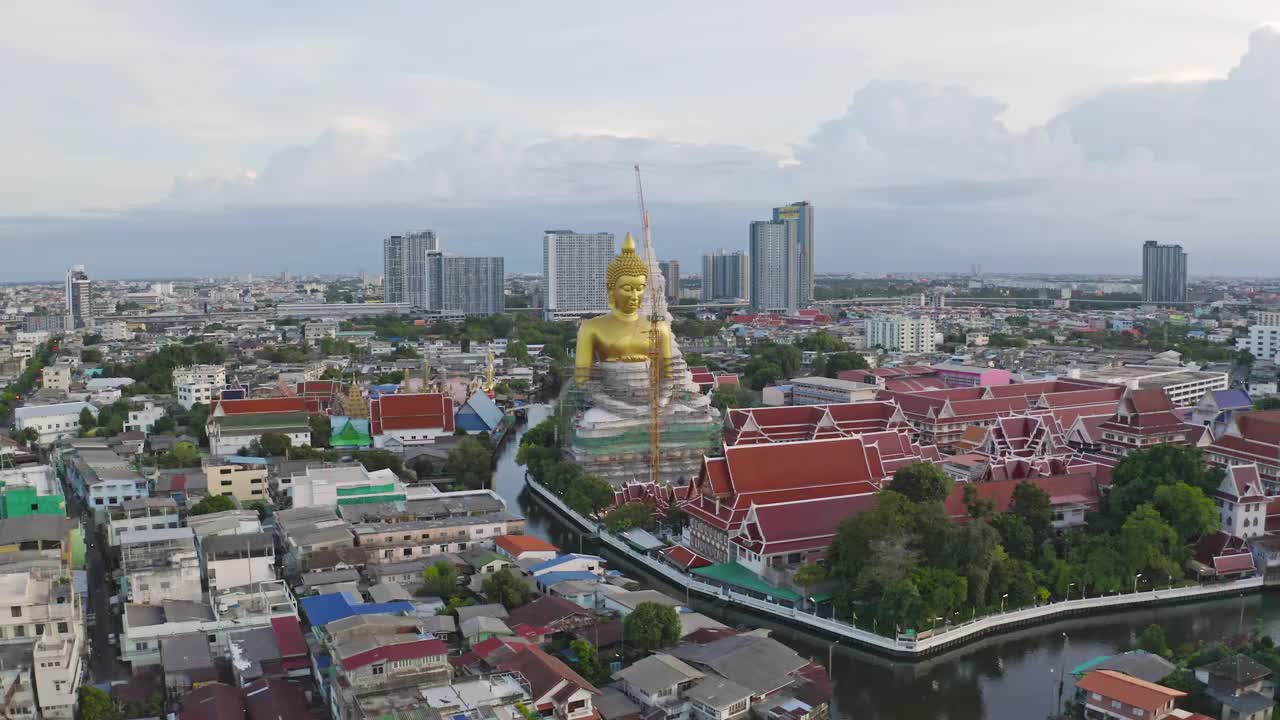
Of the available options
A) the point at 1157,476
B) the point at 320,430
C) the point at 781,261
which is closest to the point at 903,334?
the point at 781,261

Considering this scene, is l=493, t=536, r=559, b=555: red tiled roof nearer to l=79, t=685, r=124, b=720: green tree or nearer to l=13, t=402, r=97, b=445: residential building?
l=79, t=685, r=124, b=720: green tree

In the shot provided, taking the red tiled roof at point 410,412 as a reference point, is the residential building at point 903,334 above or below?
above

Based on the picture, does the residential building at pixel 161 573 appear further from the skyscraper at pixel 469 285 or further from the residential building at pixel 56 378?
the skyscraper at pixel 469 285

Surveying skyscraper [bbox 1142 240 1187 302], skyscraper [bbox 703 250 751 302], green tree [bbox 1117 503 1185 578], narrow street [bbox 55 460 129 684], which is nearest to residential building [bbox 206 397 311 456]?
narrow street [bbox 55 460 129 684]

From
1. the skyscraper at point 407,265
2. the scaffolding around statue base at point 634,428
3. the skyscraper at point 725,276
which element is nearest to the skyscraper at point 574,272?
the skyscraper at point 407,265

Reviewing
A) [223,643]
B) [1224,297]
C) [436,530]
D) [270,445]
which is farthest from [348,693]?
[1224,297]

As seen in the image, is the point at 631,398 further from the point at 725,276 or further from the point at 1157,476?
the point at 725,276
